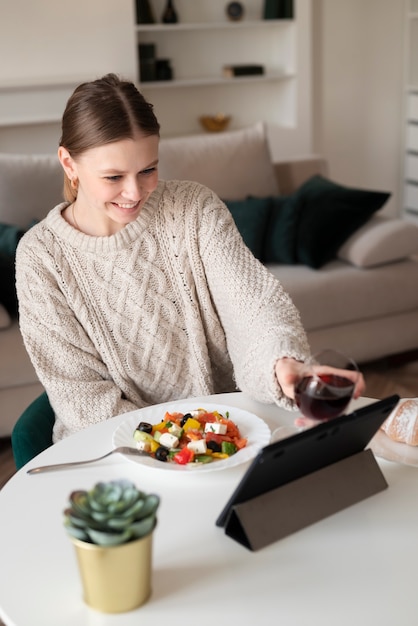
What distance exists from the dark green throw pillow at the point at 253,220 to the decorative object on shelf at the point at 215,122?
1965 mm

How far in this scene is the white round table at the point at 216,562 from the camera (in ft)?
3.41

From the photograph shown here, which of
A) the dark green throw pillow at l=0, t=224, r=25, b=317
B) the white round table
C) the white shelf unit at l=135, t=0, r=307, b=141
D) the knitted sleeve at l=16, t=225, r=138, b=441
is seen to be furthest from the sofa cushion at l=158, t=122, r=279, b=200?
the white round table

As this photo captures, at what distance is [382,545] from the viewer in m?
1.16

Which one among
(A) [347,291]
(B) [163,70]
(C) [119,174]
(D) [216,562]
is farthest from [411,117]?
(D) [216,562]

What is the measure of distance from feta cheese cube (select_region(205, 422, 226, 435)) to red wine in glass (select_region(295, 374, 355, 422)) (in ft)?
0.65

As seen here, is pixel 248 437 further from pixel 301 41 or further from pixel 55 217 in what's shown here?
pixel 301 41

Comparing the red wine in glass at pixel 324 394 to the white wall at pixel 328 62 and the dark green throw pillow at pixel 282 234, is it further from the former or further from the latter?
the white wall at pixel 328 62

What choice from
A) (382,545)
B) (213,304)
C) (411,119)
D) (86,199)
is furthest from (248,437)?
(411,119)

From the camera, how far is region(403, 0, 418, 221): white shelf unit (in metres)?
5.55

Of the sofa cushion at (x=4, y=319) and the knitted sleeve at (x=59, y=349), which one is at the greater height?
the knitted sleeve at (x=59, y=349)

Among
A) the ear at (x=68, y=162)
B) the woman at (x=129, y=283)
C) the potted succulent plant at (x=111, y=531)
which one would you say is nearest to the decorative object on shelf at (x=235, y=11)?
the woman at (x=129, y=283)

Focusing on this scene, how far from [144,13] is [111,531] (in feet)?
15.0

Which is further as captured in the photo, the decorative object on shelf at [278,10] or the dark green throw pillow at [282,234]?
the decorative object on shelf at [278,10]

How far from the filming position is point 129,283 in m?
1.79
